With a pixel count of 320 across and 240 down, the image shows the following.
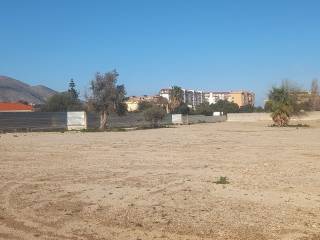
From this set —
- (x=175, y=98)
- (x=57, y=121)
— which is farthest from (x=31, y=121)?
(x=175, y=98)

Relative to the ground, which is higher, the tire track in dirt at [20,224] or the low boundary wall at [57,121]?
the low boundary wall at [57,121]

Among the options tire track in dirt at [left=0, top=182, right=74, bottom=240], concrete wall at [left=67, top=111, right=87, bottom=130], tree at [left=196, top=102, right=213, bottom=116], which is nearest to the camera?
tire track in dirt at [left=0, top=182, right=74, bottom=240]

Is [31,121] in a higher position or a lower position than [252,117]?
higher

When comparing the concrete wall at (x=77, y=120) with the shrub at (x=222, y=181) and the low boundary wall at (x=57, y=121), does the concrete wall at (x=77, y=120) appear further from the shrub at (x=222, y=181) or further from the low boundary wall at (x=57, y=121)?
the shrub at (x=222, y=181)

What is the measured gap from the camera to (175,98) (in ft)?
464

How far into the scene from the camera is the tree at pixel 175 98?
138 meters

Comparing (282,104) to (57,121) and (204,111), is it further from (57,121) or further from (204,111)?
(204,111)

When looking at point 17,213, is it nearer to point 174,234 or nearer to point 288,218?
point 174,234

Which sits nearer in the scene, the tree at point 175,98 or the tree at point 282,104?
the tree at point 282,104

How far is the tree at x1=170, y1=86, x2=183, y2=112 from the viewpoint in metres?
138

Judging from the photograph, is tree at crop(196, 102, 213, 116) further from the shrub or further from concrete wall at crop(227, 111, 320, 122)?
the shrub

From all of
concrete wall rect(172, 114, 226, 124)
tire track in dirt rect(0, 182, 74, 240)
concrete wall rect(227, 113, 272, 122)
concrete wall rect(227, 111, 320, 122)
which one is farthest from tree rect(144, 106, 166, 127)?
tire track in dirt rect(0, 182, 74, 240)

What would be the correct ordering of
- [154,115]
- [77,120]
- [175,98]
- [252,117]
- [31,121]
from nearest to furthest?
[31,121] < [77,120] < [154,115] < [252,117] < [175,98]

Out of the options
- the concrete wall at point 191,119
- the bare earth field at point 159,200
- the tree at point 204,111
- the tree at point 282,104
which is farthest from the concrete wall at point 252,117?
the bare earth field at point 159,200
